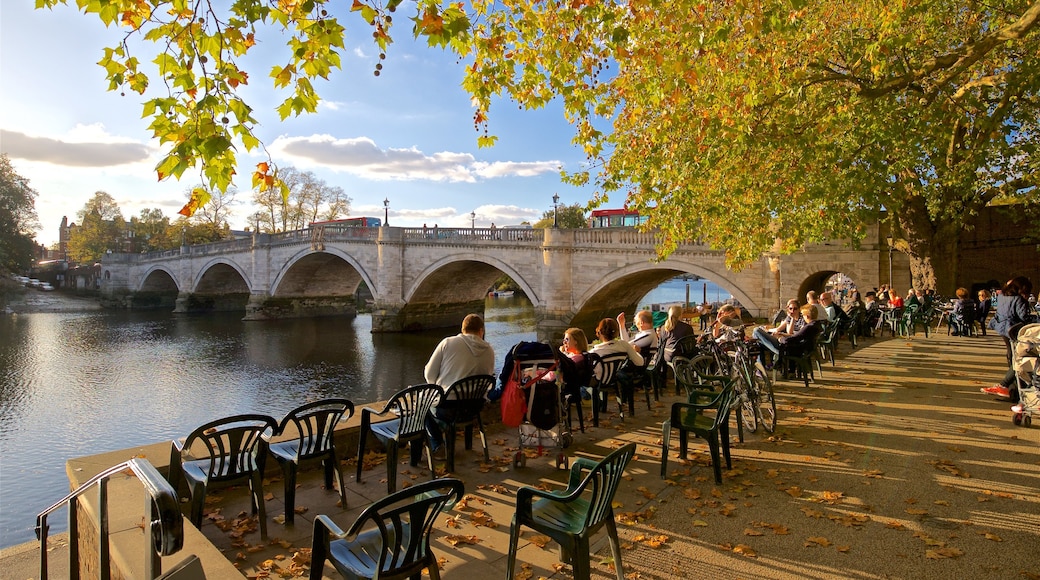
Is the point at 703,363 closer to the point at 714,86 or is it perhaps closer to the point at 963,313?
the point at 714,86

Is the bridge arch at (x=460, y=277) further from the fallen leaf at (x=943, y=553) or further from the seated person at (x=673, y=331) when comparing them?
the fallen leaf at (x=943, y=553)

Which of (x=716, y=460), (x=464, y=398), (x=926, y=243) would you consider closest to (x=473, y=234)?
(x=926, y=243)

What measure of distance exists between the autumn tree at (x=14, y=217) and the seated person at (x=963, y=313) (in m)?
54.7

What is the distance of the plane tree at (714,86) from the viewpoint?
356 cm

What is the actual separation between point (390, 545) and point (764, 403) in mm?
4520

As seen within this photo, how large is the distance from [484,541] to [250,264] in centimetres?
3953

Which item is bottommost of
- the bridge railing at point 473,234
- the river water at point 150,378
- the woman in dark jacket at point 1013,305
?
the river water at point 150,378

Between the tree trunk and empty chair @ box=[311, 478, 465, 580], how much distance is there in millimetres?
16214

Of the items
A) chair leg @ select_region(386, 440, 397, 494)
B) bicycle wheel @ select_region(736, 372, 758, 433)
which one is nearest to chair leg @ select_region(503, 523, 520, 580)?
chair leg @ select_region(386, 440, 397, 494)

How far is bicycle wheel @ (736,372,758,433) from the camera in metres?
5.29

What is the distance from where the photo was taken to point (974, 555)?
10.00 feet

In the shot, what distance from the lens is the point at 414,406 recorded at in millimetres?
4379

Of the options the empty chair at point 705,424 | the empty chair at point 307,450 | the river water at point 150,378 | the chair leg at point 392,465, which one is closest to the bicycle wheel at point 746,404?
the empty chair at point 705,424

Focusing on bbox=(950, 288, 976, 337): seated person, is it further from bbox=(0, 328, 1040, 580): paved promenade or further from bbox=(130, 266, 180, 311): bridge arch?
bbox=(130, 266, 180, 311): bridge arch
